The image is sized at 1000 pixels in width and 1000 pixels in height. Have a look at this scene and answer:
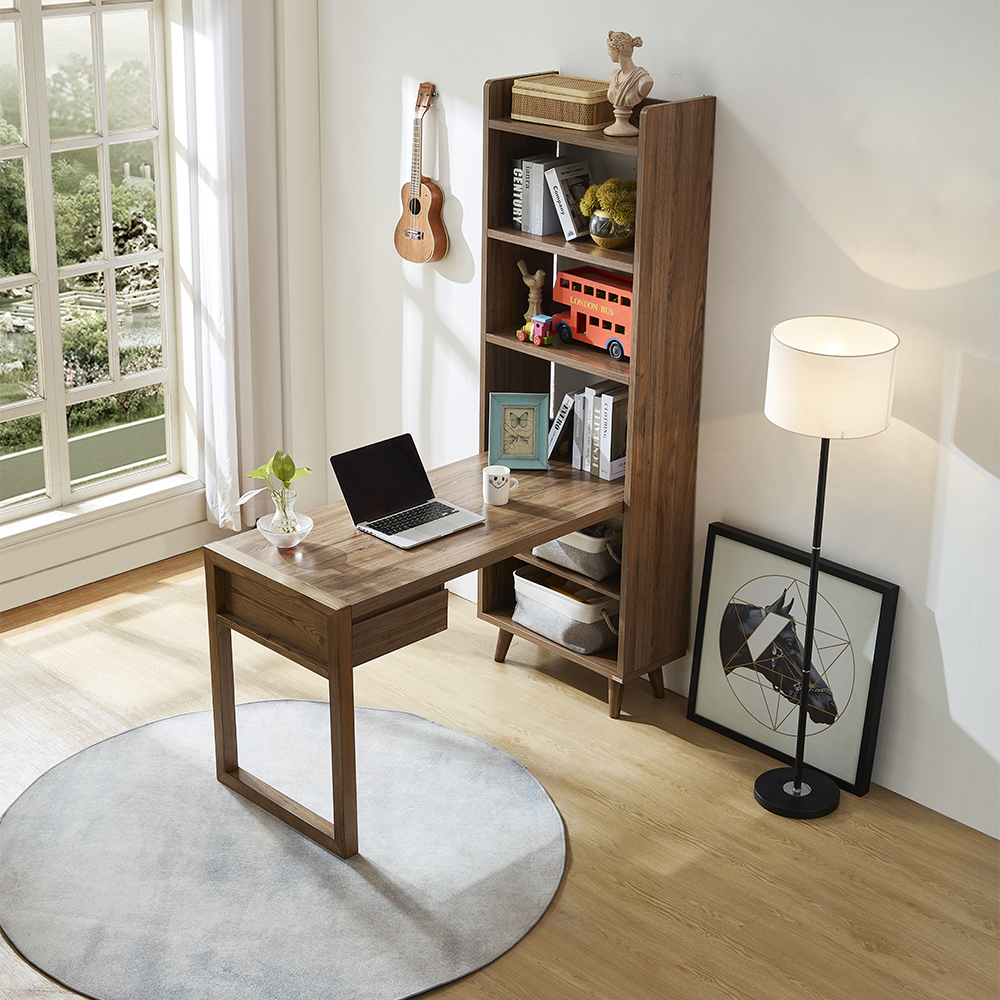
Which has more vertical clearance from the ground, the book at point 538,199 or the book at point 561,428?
the book at point 538,199

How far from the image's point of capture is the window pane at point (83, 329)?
4.31 m

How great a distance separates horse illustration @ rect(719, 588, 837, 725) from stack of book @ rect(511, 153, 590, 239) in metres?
1.16

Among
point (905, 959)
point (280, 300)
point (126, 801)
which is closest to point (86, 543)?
point (280, 300)

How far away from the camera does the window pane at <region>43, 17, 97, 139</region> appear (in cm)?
404

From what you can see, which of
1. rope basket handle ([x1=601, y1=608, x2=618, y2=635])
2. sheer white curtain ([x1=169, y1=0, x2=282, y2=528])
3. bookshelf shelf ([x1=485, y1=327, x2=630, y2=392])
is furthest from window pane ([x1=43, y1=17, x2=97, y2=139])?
rope basket handle ([x1=601, y1=608, x2=618, y2=635])

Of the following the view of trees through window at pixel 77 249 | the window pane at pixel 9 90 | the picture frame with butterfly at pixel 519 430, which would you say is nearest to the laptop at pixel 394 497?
the picture frame with butterfly at pixel 519 430

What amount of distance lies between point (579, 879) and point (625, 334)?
1.43 meters

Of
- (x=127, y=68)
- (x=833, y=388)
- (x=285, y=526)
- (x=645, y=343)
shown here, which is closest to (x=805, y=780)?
(x=833, y=388)

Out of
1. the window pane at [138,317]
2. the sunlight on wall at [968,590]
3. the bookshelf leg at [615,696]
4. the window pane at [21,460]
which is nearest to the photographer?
the sunlight on wall at [968,590]

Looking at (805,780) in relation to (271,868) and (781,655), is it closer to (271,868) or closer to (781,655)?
(781,655)

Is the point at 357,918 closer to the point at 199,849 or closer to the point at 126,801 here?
the point at 199,849

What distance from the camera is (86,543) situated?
4.48 m

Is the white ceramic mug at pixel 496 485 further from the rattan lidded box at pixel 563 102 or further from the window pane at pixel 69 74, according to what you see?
the window pane at pixel 69 74

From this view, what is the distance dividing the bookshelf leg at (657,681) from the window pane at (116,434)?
2.07 m
